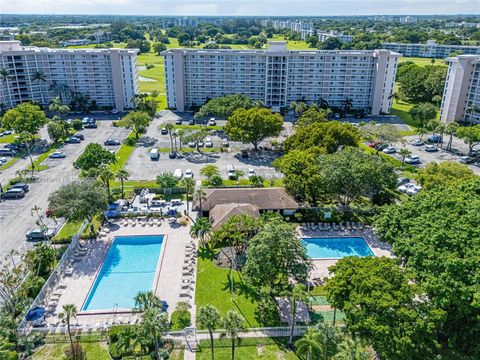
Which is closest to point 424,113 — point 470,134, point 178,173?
point 470,134

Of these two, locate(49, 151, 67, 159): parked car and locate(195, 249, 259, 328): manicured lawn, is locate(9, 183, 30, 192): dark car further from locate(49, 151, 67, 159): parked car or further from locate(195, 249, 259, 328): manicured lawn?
locate(195, 249, 259, 328): manicured lawn

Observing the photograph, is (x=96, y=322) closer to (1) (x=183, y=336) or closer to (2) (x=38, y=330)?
(2) (x=38, y=330)

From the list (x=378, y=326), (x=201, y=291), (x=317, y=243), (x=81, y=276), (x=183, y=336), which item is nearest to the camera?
(x=378, y=326)

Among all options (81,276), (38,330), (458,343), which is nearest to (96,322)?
(38,330)

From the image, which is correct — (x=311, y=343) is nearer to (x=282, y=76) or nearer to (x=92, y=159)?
(x=92, y=159)

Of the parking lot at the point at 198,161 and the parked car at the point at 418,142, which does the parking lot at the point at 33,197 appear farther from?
the parked car at the point at 418,142

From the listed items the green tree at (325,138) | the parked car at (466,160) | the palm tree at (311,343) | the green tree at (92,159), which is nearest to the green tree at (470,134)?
the parked car at (466,160)
